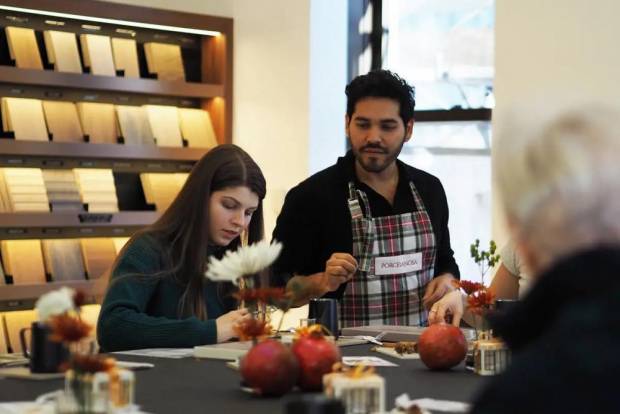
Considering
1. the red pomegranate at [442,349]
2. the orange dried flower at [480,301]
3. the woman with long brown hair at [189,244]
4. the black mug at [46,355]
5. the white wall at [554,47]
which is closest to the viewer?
the black mug at [46,355]

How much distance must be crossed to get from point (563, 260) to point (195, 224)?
2.18m

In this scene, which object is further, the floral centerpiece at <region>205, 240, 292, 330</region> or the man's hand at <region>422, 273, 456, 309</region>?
the man's hand at <region>422, 273, 456, 309</region>

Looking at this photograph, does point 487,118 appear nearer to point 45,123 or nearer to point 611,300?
point 45,123

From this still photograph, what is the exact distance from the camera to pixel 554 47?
4836mm

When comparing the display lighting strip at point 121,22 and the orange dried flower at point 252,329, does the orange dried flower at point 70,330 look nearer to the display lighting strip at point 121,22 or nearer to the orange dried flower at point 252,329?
the orange dried flower at point 252,329

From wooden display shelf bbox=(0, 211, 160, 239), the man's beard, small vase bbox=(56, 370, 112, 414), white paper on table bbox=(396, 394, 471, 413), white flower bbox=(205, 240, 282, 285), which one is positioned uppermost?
the man's beard

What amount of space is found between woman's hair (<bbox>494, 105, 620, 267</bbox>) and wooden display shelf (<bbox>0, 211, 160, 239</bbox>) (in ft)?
16.7

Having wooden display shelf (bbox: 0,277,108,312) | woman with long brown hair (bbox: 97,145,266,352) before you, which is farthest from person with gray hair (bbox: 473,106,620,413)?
wooden display shelf (bbox: 0,277,108,312)

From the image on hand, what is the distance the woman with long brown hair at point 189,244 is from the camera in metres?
3.06

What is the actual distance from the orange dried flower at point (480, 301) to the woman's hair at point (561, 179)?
59.1 inches

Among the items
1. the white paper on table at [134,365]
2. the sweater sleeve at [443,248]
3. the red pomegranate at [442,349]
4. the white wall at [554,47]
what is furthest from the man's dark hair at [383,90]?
the white paper on table at [134,365]

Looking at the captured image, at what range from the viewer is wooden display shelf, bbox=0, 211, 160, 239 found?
598 centimetres

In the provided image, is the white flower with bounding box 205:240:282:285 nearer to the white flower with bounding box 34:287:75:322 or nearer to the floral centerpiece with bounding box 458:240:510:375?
the white flower with bounding box 34:287:75:322

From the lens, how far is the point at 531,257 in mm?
1179
